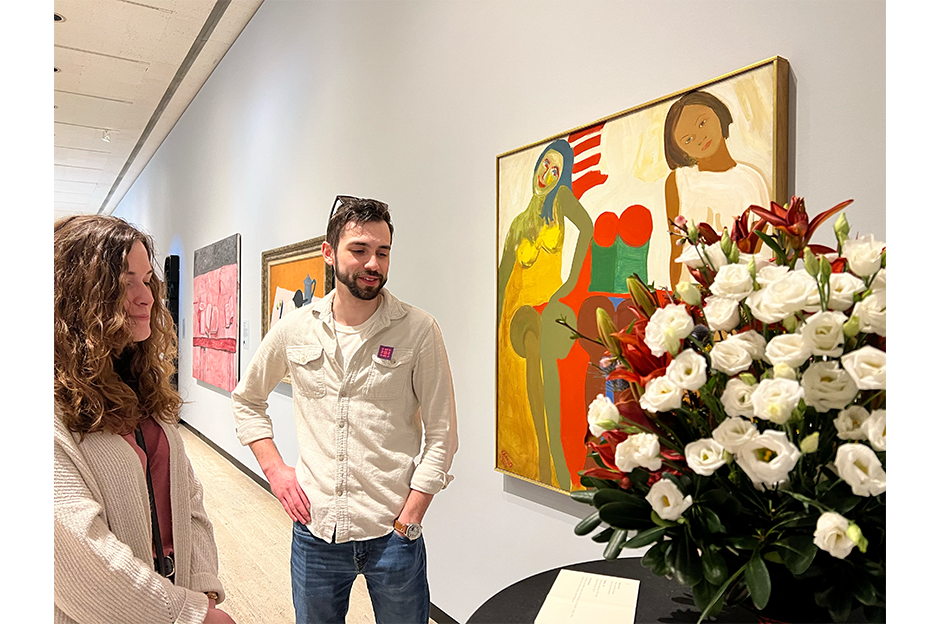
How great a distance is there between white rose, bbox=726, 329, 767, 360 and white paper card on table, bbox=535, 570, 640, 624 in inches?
20.6

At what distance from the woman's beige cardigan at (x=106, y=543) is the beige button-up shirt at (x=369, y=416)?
64cm

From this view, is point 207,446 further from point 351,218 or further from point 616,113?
point 616,113

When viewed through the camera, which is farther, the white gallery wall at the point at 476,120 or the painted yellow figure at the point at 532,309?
the painted yellow figure at the point at 532,309

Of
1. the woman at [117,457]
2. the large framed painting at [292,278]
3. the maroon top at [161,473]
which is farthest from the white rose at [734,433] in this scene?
the large framed painting at [292,278]

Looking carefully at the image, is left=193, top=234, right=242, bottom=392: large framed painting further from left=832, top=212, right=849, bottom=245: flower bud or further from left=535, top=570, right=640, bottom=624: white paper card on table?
left=832, top=212, right=849, bottom=245: flower bud

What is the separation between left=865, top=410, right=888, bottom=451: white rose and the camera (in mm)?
632

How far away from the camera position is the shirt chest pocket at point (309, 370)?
195 cm

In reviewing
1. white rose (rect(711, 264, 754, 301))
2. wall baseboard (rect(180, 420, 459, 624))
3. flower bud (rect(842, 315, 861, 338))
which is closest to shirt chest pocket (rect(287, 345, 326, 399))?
wall baseboard (rect(180, 420, 459, 624))

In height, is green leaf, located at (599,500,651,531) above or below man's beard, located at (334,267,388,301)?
below

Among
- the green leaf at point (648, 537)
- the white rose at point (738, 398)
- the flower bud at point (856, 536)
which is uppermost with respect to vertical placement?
the white rose at point (738, 398)

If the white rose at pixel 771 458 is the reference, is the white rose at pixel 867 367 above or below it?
above

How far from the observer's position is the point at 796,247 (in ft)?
2.53

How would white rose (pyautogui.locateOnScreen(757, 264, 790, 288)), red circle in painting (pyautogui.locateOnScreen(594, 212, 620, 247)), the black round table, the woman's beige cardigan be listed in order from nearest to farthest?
white rose (pyautogui.locateOnScreen(757, 264, 790, 288))
the black round table
the woman's beige cardigan
red circle in painting (pyautogui.locateOnScreen(594, 212, 620, 247))

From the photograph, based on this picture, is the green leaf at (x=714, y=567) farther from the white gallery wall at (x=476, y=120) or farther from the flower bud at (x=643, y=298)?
the white gallery wall at (x=476, y=120)
